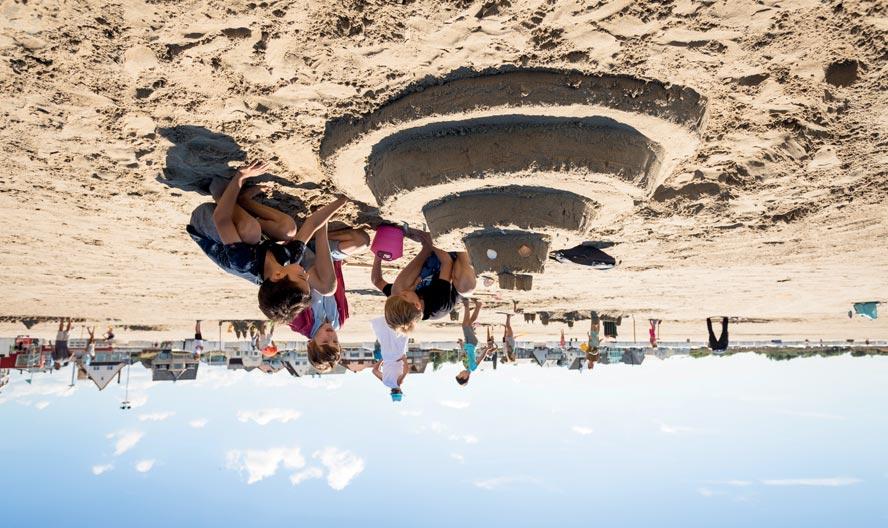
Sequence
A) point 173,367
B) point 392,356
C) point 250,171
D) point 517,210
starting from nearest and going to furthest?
point 517,210 < point 250,171 < point 392,356 < point 173,367

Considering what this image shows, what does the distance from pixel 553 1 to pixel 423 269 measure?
2.23 meters

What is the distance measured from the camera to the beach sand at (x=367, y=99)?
2.76 meters

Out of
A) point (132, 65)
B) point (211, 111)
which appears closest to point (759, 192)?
point (211, 111)

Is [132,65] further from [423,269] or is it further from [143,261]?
[143,261]

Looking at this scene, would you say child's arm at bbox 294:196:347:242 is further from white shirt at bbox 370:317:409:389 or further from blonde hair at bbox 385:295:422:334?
white shirt at bbox 370:317:409:389

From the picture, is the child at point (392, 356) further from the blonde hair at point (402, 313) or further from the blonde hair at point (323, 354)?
the blonde hair at point (402, 313)

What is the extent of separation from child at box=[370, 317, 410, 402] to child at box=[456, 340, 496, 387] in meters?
2.08

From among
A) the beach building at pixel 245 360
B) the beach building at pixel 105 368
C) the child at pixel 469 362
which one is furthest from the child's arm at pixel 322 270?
the beach building at pixel 245 360

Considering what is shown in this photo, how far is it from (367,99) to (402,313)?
1.39 metres

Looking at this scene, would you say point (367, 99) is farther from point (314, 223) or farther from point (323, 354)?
point (323, 354)

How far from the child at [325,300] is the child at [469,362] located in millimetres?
4233

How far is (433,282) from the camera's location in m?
4.37

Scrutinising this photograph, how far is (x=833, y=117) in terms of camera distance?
3.56 metres

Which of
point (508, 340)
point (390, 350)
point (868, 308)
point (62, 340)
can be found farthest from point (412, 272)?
point (62, 340)
